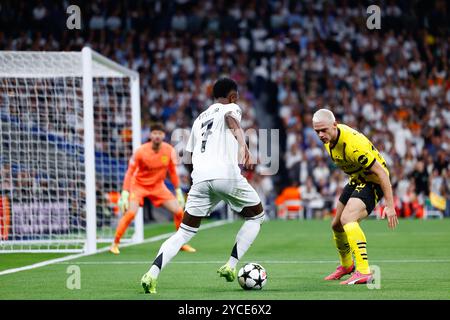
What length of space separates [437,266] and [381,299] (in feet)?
13.5

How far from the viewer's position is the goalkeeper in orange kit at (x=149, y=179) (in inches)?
651

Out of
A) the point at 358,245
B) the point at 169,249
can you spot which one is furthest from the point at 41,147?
the point at 358,245

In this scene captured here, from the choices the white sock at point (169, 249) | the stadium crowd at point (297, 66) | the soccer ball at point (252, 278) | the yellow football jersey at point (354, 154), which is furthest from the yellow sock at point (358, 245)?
the stadium crowd at point (297, 66)

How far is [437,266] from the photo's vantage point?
13.0m

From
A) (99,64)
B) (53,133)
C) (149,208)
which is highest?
(99,64)

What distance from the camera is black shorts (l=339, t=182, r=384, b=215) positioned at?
1091cm

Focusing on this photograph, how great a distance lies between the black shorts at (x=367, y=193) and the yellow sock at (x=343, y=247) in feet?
1.43

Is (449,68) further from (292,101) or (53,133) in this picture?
(53,133)

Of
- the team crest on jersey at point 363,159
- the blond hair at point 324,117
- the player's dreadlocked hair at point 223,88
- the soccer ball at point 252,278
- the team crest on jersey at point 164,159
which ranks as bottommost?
the soccer ball at point 252,278

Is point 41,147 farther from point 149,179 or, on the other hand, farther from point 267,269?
point 267,269

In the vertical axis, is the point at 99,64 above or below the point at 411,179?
above

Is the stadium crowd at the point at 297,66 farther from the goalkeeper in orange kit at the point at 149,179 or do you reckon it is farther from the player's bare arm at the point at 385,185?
the player's bare arm at the point at 385,185
